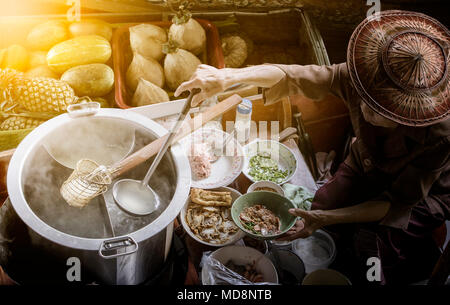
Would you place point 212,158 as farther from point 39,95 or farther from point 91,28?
point 91,28

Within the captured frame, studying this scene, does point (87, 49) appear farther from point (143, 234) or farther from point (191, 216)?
point (143, 234)

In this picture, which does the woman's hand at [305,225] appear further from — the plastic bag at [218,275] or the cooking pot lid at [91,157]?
the cooking pot lid at [91,157]

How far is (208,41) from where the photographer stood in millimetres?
2744

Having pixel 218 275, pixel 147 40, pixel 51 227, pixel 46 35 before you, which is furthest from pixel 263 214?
pixel 46 35

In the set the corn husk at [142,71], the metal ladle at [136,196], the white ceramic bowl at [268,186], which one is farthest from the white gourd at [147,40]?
the white ceramic bowl at [268,186]

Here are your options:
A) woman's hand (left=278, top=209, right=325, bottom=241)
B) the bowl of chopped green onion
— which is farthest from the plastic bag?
the bowl of chopped green onion

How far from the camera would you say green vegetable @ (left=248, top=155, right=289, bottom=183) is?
94.2 inches

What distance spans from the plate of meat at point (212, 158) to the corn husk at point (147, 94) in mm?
361

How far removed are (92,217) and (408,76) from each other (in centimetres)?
158

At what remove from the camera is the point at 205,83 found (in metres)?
1.66

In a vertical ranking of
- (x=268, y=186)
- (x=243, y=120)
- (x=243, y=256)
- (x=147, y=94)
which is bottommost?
(x=243, y=256)

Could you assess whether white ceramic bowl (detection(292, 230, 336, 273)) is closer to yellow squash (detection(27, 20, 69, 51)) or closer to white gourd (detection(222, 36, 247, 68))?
white gourd (detection(222, 36, 247, 68))

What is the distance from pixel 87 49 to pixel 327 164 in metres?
2.13

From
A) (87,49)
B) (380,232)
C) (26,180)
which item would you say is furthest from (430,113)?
(87,49)
